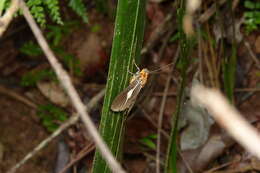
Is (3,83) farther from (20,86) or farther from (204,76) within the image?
(204,76)

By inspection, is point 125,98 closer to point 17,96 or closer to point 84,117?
point 84,117

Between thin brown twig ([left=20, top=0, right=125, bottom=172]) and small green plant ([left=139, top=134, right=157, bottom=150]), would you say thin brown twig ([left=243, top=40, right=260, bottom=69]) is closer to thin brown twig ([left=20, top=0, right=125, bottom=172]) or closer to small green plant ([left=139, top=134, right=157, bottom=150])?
small green plant ([left=139, top=134, right=157, bottom=150])

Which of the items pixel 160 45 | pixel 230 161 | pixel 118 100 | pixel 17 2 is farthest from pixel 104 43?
pixel 17 2

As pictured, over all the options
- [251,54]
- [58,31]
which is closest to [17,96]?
[58,31]

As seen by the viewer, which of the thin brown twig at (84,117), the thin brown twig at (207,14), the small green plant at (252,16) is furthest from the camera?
the thin brown twig at (207,14)

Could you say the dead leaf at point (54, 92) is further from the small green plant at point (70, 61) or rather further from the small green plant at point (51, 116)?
the small green plant at point (70, 61)

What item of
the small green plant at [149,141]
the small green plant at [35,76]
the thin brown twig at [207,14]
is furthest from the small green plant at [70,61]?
the thin brown twig at [207,14]
